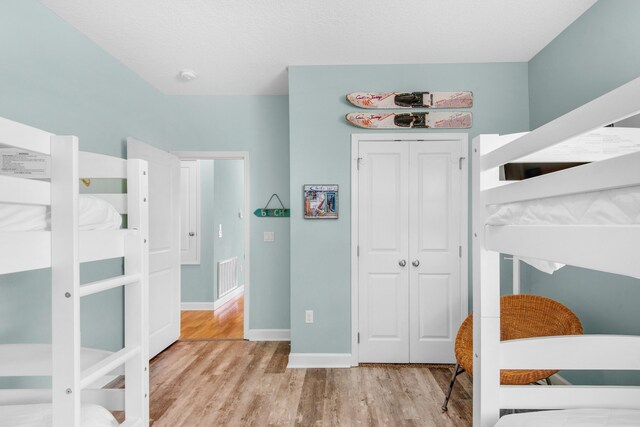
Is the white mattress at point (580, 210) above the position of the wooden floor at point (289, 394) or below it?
above

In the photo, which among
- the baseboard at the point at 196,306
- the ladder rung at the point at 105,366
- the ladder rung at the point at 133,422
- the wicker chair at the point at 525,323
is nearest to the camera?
the ladder rung at the point at 105,366

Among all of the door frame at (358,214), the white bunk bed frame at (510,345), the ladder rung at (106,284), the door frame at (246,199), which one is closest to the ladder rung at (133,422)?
the ladder rung at (106,284)

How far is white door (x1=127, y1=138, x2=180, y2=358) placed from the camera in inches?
128

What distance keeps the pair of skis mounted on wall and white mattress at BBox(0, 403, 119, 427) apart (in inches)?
99.9

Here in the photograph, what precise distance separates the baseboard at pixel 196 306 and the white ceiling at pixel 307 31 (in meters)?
2.99

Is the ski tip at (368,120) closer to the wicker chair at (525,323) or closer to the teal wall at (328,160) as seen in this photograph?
the teal wall at (328,160)

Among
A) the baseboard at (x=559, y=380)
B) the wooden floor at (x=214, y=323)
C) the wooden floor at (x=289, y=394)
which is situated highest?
the baseboard at (x=559, y=380)

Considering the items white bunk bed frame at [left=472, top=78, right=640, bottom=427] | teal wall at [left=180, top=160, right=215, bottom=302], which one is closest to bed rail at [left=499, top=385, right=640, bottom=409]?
white bunk bed frame at [left=472, top=78, right=640, bottom=427]

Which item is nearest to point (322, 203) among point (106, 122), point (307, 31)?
point (307, 31)

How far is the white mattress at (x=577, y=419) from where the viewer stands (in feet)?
3.74

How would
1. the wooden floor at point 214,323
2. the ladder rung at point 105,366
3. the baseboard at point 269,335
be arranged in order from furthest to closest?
the wooden floor at point 214,323 → the baseboard at point 269,335 → the ladder rung at point 105,366

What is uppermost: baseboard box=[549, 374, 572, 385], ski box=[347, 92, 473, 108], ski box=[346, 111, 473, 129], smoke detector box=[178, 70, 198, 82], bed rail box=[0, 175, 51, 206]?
smoke detector box=[178, 70, 198, 82]

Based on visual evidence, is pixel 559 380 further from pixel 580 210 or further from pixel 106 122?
pixel 106 122

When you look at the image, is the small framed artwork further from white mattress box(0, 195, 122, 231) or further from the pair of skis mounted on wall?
white mattress box(0, 195, 122, 231)
